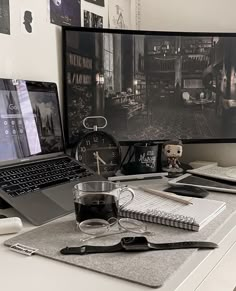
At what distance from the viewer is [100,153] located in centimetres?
124

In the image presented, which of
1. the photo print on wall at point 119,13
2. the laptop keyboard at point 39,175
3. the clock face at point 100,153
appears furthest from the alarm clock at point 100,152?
the photo print on wall at point 119,13

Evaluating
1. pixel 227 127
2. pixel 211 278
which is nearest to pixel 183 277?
pixel 211 278

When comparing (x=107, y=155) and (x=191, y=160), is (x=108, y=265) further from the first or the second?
(x=191, y=160)

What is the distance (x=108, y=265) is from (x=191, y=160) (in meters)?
0.97

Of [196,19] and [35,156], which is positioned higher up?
[196,19]

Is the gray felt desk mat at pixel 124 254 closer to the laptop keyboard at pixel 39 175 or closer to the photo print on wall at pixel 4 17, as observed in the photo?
the laptop keyboard at pixel 39 175

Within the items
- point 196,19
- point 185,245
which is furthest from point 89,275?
point 196,19

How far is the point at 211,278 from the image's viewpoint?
2.16 feet

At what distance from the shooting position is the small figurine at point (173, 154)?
50.3 inches

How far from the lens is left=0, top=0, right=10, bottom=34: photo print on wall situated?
1.02 m

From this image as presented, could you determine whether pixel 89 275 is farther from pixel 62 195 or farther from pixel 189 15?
pixel 189 15

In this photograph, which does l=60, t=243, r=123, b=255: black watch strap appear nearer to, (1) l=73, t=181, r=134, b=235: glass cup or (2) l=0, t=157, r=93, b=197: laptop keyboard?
(1) l=73, t=181, r=134, b=235: glass cup

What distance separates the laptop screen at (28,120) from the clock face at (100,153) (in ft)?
0.28

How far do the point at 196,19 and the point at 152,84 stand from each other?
330mm
